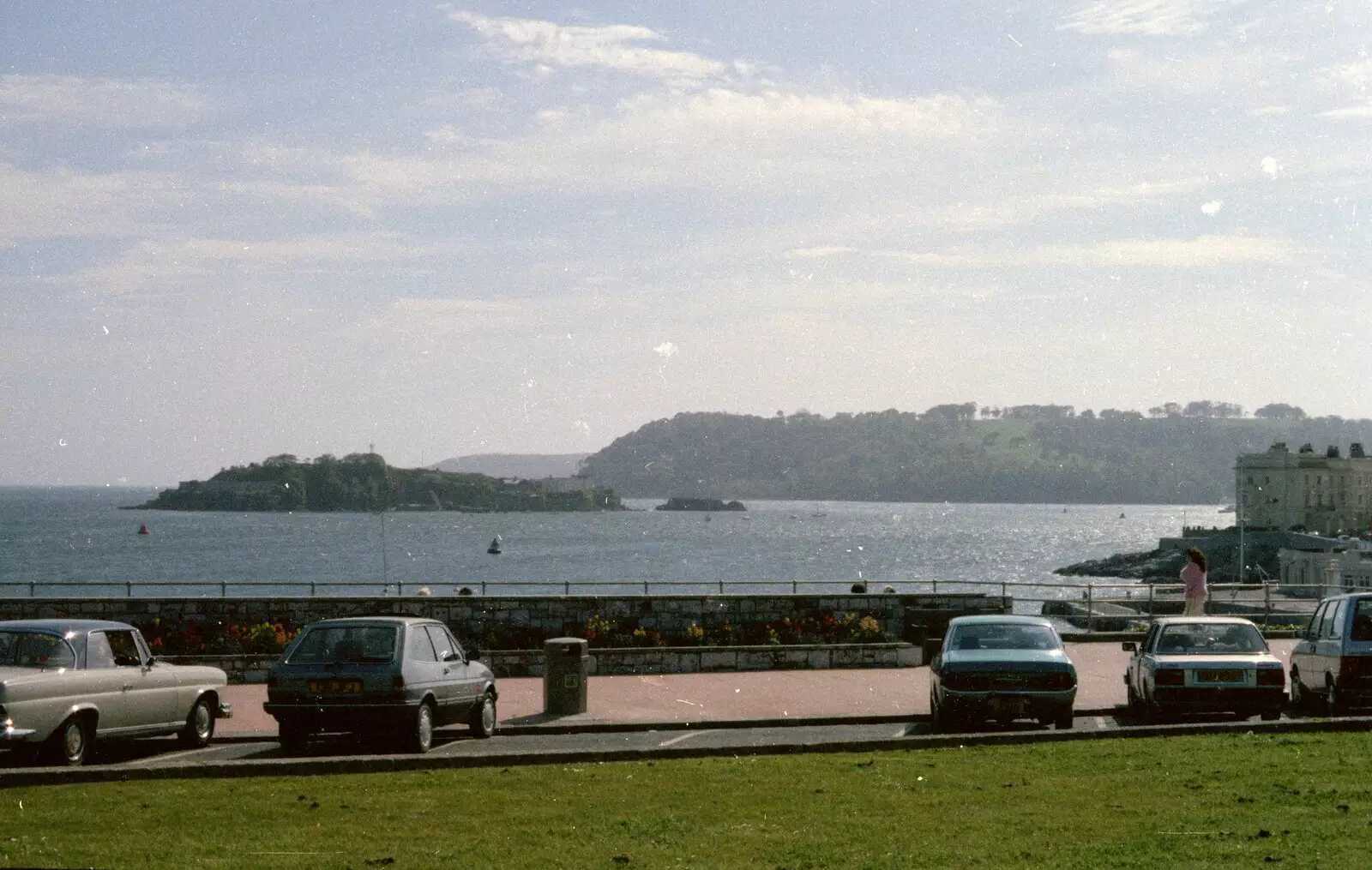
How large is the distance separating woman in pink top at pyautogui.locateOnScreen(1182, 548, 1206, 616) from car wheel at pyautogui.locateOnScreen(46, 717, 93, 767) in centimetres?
1702

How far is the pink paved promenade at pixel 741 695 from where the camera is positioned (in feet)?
65.1

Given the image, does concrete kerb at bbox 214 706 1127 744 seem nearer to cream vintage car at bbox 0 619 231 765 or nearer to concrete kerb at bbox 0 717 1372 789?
cream vintage car at bbox 0 619 231 765

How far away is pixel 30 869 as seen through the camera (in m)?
9.42

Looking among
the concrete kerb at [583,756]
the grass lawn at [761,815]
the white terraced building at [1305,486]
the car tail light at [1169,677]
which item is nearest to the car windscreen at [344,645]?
the concrete kerb at [583,756]

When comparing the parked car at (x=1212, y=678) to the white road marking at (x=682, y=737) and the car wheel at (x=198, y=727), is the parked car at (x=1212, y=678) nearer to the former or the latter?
the white road marking at (x=682, y=737)

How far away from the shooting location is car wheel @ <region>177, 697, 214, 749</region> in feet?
55.7

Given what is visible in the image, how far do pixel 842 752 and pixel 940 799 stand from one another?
3110 mm

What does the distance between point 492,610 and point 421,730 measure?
1097 cm

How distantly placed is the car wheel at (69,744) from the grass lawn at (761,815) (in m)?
1.91

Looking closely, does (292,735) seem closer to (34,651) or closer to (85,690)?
(85,690)

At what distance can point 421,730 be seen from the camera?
16281mm

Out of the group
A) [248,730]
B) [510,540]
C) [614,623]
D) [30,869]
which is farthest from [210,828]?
[510,540]

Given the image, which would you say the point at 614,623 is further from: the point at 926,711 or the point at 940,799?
the point at 940,799

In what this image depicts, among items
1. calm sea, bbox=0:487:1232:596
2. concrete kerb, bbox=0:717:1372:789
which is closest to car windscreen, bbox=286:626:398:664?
concrete kerb, bbox=0:717:1372:789
